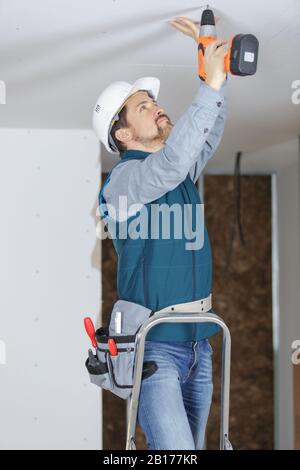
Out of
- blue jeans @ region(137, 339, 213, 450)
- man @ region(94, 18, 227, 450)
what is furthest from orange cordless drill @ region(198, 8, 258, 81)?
blue jeans @ region(137, 339, 213, 450)

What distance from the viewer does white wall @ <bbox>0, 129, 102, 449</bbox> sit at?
13.9 feet

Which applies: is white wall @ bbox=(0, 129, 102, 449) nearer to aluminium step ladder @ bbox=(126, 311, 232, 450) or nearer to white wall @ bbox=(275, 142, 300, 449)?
white wall @ bbox=(275, 142, 300, 449)

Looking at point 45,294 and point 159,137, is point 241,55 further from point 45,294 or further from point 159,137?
point 45,294

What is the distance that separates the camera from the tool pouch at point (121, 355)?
7.20ft

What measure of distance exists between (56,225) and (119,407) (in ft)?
6.40

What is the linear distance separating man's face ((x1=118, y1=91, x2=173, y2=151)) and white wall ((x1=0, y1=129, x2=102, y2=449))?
1.90m

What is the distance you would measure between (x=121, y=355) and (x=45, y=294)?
2144 millimetres

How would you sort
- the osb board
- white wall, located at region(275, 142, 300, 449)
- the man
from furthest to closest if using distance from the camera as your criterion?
1. the osb board
2. white wall, located at region(275, 142, 300, 449)
3. the man

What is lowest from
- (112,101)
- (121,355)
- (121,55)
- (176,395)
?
(176,395)

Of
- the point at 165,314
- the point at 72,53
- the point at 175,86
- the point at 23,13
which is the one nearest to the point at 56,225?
the point at 175,86

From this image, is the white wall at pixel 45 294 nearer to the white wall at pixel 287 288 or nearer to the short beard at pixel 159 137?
the white wall at pixel 287 288

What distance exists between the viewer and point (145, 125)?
2398 millimetres

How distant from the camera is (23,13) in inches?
98.8

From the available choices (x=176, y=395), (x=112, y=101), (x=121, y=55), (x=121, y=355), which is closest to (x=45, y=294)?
(x=121, y=55)
